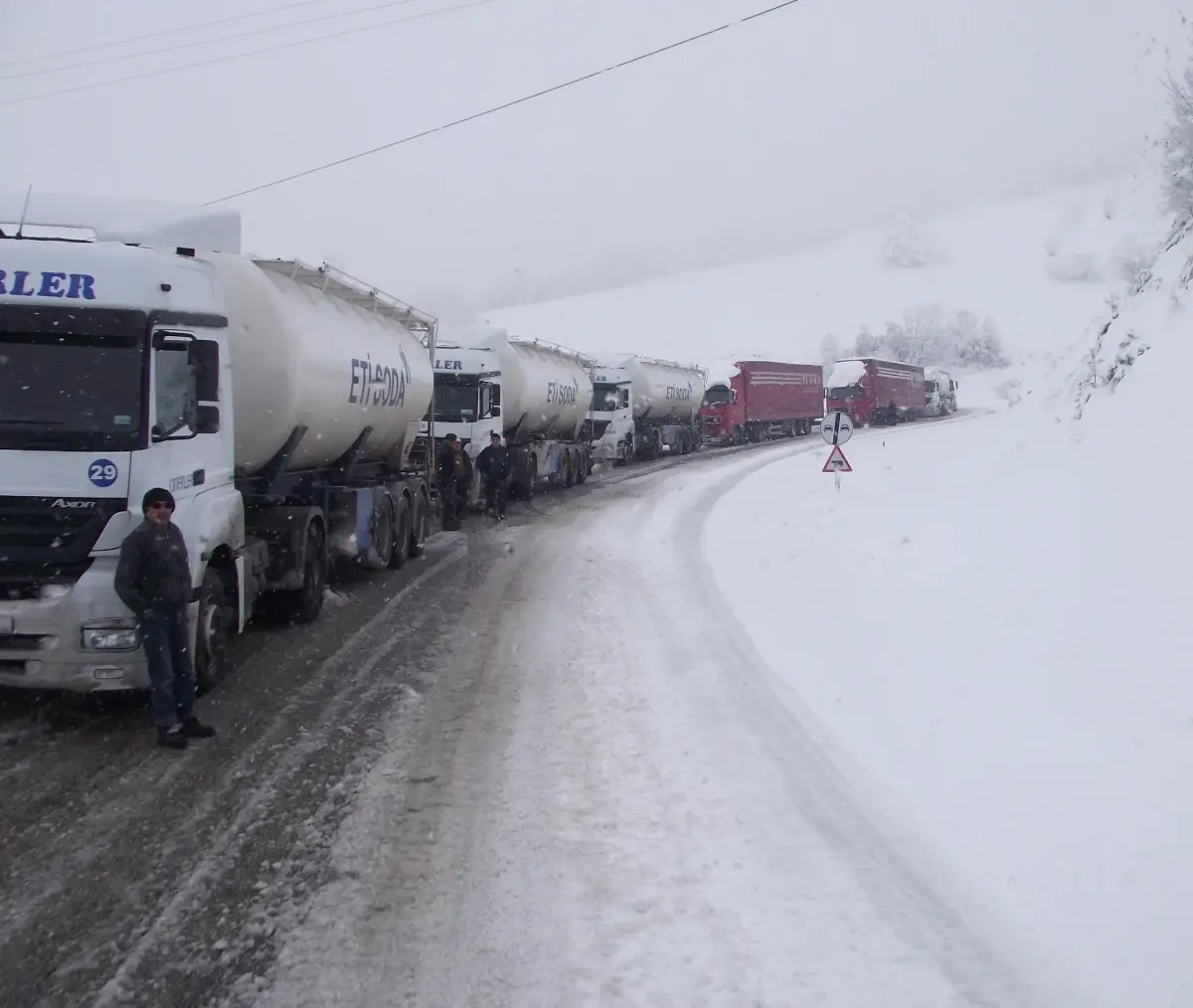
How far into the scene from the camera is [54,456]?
272 inches

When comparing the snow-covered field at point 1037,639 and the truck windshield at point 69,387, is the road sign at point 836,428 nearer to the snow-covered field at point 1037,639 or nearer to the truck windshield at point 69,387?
the snow-covered field at point 1037,639

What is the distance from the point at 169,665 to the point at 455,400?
14561 millimetres

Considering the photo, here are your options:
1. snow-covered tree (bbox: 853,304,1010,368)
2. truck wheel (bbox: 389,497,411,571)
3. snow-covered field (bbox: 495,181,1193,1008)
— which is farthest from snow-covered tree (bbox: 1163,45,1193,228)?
snow-covered tree (bbox: 853,304,1010,368)

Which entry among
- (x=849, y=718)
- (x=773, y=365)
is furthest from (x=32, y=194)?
(x=773, y=365)

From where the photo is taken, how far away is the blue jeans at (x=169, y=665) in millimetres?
6832

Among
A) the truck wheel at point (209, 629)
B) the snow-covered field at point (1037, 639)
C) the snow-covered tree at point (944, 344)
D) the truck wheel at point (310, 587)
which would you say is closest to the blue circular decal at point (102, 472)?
the truck wheel at point (209, 629)

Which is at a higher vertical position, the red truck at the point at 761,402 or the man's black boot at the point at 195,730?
the red truck at the point at 761,402

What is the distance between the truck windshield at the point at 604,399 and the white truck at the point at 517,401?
2396mm

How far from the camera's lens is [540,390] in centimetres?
2536

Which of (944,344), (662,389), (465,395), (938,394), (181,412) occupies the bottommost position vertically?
(181,412)

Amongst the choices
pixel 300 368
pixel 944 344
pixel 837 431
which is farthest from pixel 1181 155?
pixel 944 344

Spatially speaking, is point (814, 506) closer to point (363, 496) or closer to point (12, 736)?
point (363, 496)

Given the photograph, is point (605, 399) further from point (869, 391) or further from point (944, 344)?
point (944, 344)

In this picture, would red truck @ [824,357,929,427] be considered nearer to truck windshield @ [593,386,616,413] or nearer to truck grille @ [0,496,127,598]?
truck windshield @ [593,386,616,413]
